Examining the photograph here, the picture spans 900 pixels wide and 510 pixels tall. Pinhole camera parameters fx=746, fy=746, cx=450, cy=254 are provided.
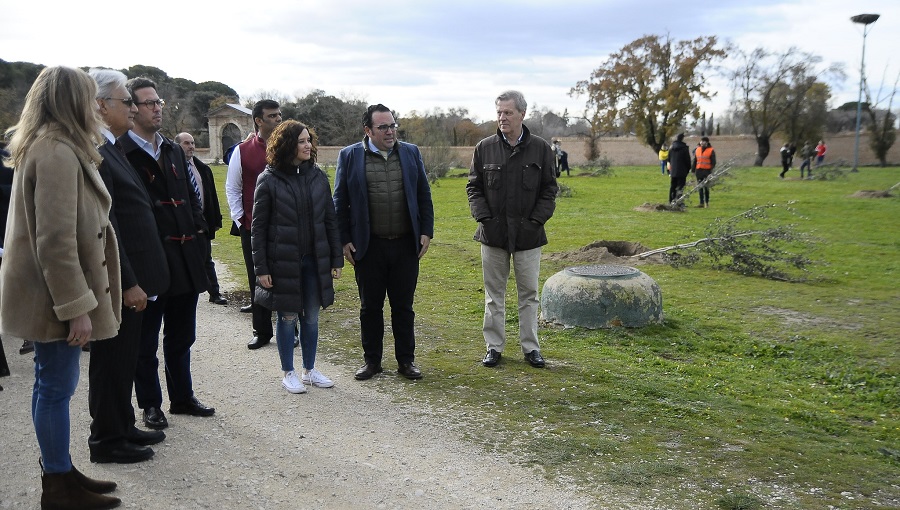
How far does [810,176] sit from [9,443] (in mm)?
35280

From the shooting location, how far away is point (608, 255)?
11312mm

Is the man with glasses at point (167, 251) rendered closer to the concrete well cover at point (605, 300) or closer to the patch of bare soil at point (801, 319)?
the concrete well cover at point (605, 300)

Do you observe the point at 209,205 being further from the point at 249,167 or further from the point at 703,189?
the point at 703,189

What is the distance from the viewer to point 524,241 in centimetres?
607

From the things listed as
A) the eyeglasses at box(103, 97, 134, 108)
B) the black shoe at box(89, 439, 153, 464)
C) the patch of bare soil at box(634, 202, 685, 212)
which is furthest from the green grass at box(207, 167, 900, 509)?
the patch of bare soil at box(634, 202, 685, 212)

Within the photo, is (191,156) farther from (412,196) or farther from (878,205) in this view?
(878,205)

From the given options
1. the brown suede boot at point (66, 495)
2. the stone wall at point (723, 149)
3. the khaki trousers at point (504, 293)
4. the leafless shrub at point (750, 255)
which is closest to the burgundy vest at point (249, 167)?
the khaki trousers at point (504, 293)

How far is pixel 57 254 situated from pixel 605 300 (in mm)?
5106

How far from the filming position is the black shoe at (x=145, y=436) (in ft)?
14.3

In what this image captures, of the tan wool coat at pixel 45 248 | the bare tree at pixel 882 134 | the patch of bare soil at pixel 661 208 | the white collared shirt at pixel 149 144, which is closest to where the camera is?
the tan wool coat at pixel 45 248

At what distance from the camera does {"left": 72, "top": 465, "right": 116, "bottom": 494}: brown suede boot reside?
3.66 metres

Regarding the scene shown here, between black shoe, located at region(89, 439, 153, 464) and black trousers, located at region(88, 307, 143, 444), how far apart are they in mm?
33

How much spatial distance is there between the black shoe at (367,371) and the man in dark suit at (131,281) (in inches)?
72.5

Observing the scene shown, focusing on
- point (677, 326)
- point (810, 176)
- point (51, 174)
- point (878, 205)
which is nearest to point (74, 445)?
point (51, 174)
